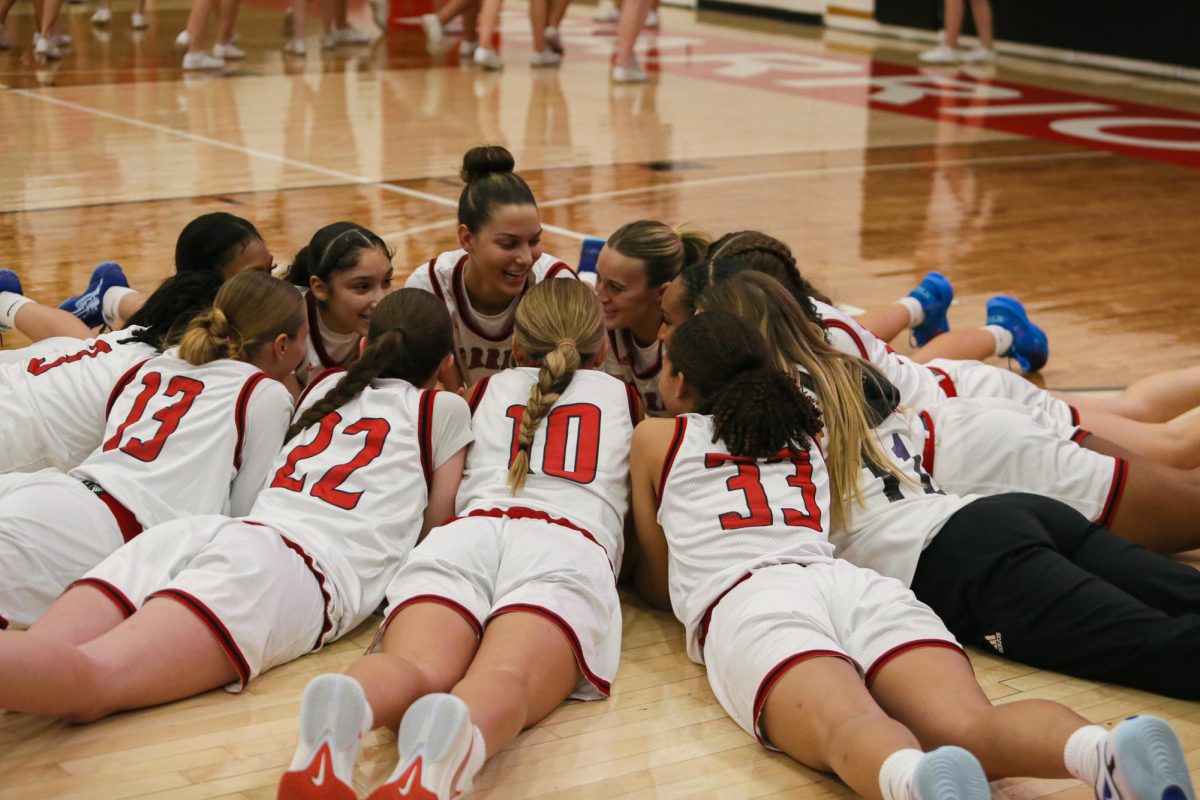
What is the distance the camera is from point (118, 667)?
251 cm

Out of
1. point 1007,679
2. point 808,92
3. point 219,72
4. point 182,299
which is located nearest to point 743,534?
point 1007,679

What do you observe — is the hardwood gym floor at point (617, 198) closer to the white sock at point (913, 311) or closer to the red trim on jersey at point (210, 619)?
the red trim on jersey at point (210, 619)

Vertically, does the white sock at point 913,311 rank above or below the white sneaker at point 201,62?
below

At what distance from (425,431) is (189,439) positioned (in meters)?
0.51

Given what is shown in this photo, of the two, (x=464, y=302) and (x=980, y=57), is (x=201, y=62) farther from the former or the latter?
(x=464, y=302)

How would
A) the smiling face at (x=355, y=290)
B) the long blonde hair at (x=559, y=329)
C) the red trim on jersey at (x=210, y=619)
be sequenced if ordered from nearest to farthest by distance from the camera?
the red trim on jersey at (x=210, y=619), the long blonde hair at (x=559, y=329), the smiling face at (x=355, y=290)

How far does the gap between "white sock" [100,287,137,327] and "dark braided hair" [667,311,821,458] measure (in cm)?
230

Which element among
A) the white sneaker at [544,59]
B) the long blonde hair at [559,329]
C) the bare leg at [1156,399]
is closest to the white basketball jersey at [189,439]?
the long blonde hair at [559,329]

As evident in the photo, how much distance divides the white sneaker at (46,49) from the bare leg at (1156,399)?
31.4 feet

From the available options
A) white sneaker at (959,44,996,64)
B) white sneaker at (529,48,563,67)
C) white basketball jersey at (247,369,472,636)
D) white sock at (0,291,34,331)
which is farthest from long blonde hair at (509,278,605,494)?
white sneaker at (959,44,996,64)

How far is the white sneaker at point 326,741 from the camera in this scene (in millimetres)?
2131

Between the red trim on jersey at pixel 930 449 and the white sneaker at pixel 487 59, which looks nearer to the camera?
the red trim on jersey at pixel 930 449

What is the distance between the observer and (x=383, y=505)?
2998mm

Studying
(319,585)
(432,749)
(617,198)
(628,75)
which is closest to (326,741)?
(432,749)
